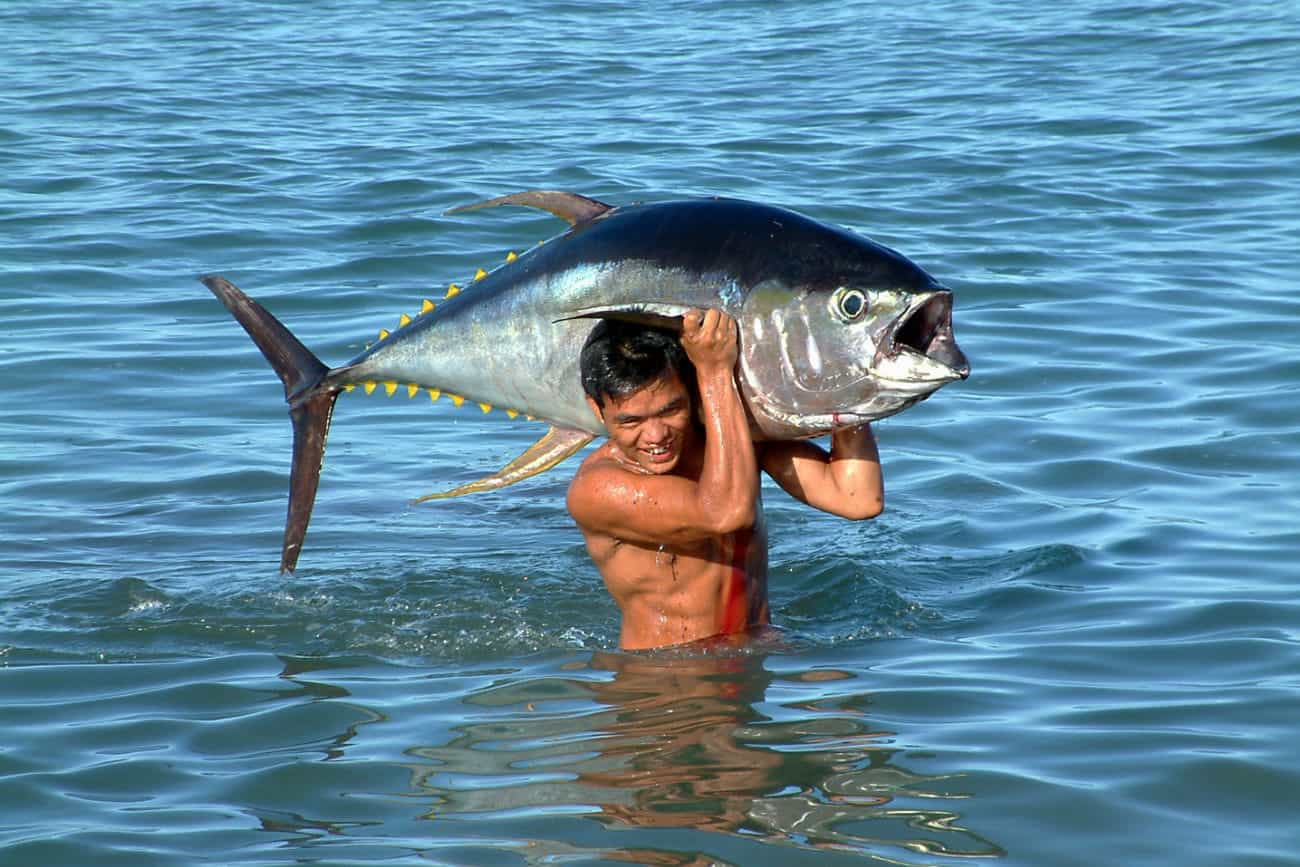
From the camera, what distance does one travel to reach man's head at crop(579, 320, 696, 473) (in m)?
4.27

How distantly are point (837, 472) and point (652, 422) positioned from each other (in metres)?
0.58

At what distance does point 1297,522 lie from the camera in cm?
Answer: 618

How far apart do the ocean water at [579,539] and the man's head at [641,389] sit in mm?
653

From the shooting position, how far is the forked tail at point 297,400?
490 cm

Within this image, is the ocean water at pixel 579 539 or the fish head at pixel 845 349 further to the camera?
the ocean water at pixel 579 539

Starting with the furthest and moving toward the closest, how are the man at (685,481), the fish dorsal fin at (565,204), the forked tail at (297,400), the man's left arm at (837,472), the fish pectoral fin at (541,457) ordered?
1. the forked tail at (297,400)
2. the man's left arm at (837,472)
3. the fish pectoral fin at (541,457)
4. the fish dorsal fin at (565,204)
5. the man at (685,481)

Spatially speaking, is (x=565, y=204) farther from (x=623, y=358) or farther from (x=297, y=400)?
(x=297, y=400)

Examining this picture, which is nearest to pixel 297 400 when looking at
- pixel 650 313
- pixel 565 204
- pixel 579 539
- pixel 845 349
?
pixel 565 204

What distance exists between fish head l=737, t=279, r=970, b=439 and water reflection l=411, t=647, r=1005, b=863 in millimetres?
786

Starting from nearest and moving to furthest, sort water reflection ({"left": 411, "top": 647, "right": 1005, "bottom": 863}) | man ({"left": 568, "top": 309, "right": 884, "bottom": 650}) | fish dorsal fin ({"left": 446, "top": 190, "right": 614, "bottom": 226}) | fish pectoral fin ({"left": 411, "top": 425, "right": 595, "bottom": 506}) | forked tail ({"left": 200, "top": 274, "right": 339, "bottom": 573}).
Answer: water reflection ({"left": 411, "top": 647, "right": 1005, "bottom": 863})
man ({"left": 568, "top": 309, "right": 884, "bottom": 650})
fish dorsal fin ({"left": 446, "top": 190, "right": 614, "bottom": 226})
fish pectoral fin ({"left": 411, "top": 425, "right": 595, "bottom": 506})
forked tail ({"left": 200, "top": 274, "right": 339, "bottom": 573})

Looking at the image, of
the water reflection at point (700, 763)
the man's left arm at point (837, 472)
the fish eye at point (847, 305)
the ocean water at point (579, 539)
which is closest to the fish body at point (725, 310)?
the fish eye at point (847, 305)

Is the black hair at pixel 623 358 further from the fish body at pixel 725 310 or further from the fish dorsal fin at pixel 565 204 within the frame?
the fish dorsal fin at pixel 565 204

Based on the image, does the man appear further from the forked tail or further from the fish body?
the forked tail

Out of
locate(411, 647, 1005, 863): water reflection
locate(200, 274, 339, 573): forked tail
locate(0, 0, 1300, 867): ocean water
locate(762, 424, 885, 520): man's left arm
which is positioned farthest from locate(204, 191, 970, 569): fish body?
locate(0, 0, 1300, 867): ocean water
